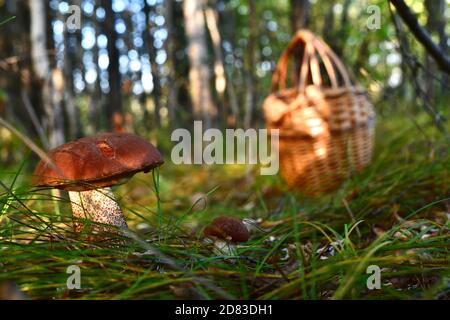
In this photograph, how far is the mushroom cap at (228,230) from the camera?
132 cm

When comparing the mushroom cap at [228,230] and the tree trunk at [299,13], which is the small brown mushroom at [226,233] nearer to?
the mushroom cap at [228,230]

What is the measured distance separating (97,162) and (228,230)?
0.49 metres

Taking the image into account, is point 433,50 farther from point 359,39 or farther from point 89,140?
point 359,39

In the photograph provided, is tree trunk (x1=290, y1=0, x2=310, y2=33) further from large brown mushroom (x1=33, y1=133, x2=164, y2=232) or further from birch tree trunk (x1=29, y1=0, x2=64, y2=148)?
large brown mushroom (x1=33, y1=133, x2=164, y2=232)

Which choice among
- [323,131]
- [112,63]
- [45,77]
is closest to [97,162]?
[323,131]

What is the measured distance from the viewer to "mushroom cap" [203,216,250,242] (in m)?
1.32

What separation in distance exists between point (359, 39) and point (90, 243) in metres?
4.25

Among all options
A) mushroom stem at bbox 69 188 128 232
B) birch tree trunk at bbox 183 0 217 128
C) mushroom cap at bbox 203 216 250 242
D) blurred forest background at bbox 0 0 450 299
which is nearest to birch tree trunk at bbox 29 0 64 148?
blurred forest background at bbox 0 0 450 299

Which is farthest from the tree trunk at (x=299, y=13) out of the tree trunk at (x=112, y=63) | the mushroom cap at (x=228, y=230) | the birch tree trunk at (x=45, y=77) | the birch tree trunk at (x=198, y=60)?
the mushroom cap at (x=228, y=230)

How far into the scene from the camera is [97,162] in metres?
1.20

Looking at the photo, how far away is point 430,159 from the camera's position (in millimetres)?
2154

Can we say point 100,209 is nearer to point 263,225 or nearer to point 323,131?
point 263,225

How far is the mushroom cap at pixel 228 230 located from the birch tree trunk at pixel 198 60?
12.4 ft

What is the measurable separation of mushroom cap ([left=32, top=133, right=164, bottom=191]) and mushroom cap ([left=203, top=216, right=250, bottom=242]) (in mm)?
305
